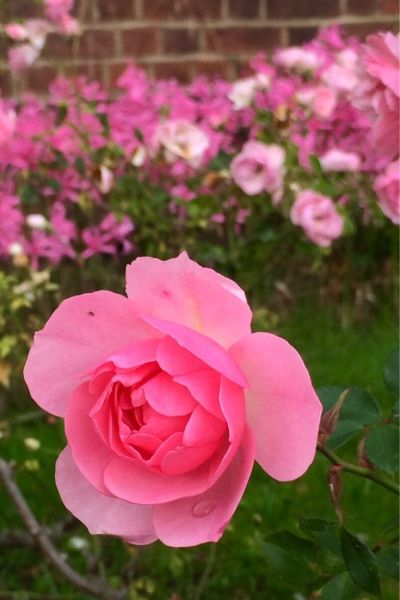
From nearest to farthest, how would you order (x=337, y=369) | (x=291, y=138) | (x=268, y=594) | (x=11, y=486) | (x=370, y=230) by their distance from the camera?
(x=11, y=486) → (x=268, y=594) → (x=291, y=138) → (x=337, y=369) → (x=370, y=230)

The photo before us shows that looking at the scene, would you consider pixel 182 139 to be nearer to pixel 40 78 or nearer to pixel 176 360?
pixel 40 78

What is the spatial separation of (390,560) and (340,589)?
78 mm

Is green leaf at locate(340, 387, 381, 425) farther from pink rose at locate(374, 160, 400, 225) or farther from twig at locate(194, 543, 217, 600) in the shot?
twig at locate(194, 543, 217, 600)

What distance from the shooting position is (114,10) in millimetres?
2930

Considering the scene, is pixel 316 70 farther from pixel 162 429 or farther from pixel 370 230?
pixel 162 429

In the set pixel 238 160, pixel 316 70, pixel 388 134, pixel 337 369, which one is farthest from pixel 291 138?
pixel 388 134

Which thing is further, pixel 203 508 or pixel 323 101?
pixel 323 101

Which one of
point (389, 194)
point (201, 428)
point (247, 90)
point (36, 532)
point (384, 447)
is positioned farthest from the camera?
point (247, 90)

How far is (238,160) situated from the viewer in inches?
70.5

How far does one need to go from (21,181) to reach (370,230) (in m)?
1.13

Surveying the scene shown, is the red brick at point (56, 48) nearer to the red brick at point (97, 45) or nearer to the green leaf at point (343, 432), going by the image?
the red brick at point (97, 45)

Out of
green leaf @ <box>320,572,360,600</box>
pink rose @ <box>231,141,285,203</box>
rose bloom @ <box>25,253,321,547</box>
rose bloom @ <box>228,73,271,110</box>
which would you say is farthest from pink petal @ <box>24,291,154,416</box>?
rose bloom @ <box>228,73,271,110</box>

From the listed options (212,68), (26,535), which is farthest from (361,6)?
(26,535)

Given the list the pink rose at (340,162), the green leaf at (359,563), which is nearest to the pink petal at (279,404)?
the green leaf at (359,563)
